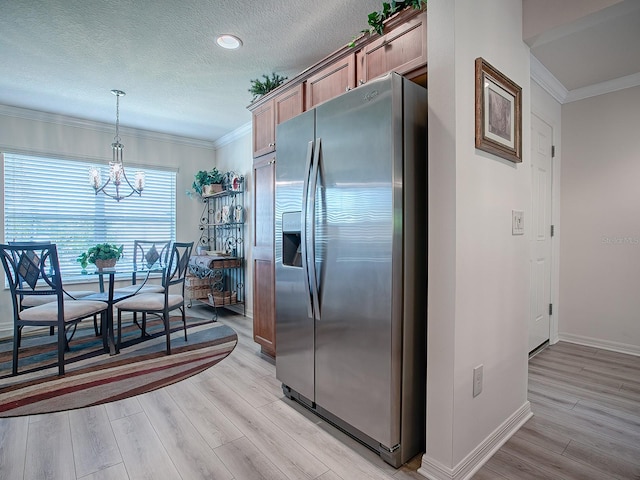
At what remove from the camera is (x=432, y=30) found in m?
1.54

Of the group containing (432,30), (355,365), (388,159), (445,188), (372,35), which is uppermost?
(372,35)

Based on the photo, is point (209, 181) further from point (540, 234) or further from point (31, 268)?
point (540, 234)

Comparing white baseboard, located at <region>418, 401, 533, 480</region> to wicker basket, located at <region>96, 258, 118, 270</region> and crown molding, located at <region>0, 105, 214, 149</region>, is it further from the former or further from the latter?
crown molding, located at <region>0, 105, 214, 149</region>

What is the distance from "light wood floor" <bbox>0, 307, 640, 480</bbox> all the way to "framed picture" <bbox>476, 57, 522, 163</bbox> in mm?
1596

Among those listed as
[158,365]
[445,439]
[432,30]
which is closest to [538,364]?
[445,439]

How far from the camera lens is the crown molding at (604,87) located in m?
3.00

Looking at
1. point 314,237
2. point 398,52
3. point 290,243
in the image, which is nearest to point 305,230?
point 314,237

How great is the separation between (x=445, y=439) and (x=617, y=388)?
6.27ft

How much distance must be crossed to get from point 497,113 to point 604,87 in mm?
2493

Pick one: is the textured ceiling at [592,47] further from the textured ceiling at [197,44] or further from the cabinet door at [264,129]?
the cabinet door at [264,129]

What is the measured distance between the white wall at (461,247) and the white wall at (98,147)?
14.9 feet

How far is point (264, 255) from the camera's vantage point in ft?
9.41

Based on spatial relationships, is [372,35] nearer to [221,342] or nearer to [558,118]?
[558,118]

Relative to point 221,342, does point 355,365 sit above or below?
above
